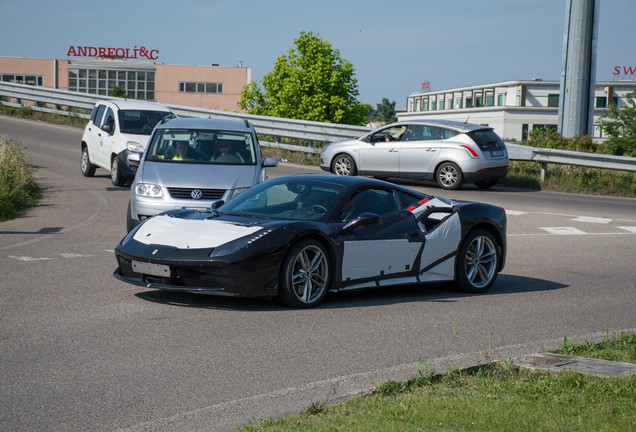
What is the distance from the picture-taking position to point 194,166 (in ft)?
40.4

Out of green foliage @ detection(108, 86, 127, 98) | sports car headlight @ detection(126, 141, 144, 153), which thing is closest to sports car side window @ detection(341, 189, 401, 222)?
sports car headlight @ detection(126, 141, 144, 153)

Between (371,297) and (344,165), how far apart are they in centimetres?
1354

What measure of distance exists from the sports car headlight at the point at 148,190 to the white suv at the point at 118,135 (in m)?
6.01

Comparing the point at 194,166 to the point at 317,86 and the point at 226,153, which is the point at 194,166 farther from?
the point at 317,86

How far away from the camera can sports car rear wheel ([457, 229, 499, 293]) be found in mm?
8734

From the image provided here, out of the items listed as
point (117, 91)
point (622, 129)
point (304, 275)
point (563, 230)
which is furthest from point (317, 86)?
point (304, 275)

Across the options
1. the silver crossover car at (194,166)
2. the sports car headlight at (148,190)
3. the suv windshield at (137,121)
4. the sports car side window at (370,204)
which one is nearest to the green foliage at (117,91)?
the suv windshield at (137,121)

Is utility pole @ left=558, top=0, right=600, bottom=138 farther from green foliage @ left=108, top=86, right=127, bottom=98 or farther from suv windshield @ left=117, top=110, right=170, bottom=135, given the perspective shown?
green foliage @ left=108, top=86, right=127, bottom=98

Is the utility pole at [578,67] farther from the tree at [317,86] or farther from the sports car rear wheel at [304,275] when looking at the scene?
the tree at [317,86]

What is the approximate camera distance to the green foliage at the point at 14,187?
14796 millimetres

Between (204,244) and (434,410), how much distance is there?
11.0 ft

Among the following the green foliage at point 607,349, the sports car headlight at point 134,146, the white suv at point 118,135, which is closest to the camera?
the green foliage at point 607,349

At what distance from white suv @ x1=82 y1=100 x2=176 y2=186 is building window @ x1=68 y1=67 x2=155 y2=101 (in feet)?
262

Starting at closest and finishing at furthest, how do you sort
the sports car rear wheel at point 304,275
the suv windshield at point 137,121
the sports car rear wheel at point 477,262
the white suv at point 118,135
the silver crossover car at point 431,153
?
the sports car rear wheel at point 304,275 → the sports car rear wheel at point 477,262 → the white suv at point 118,135 → the suv windshield at point 137,121 → the silver crossover car at point 431,153
